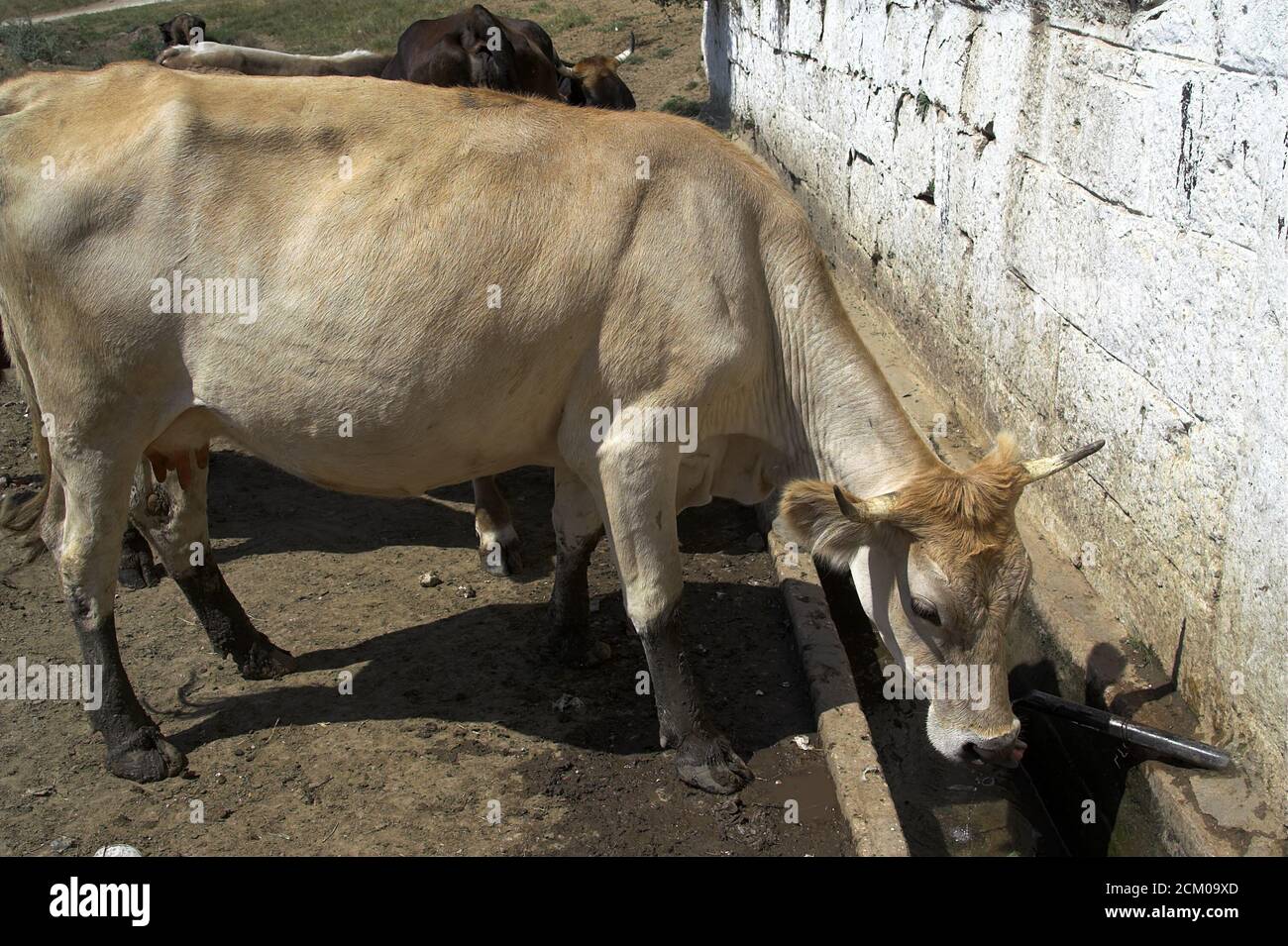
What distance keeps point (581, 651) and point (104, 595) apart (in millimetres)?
1971

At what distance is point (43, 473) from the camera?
4988 millimetres

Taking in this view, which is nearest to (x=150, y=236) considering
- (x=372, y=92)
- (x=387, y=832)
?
(x=372, y=92)

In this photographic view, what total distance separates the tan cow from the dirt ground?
0.78ft

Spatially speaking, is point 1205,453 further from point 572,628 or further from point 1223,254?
point 572,628

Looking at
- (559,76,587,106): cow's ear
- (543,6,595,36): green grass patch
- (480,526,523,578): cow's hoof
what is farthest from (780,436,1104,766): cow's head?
(543,6,595,36): green grass patch

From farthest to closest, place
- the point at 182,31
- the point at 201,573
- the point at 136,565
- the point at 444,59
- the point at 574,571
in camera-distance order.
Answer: the point at 182,31 → the point at 444,59 → the point at 136,565 → the point at 574,571 → the point at 201,573

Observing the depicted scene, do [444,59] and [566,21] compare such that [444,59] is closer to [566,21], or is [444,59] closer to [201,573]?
[201,573]

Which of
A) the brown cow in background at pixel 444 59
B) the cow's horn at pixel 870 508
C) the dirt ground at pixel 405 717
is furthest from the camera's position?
the brown cow in background at pixel 444 59

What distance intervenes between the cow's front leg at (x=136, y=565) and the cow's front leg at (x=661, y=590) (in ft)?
9.05

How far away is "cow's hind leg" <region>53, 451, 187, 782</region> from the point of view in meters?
4.19

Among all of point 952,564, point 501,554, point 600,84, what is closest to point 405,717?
point 501,554

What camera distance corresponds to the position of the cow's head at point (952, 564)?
383 cm

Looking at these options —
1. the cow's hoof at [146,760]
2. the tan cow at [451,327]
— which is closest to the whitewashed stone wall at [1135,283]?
the tan cow at [451,327]

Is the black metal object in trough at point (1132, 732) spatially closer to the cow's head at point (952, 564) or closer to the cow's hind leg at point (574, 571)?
the cow's head at point (952, 564)
